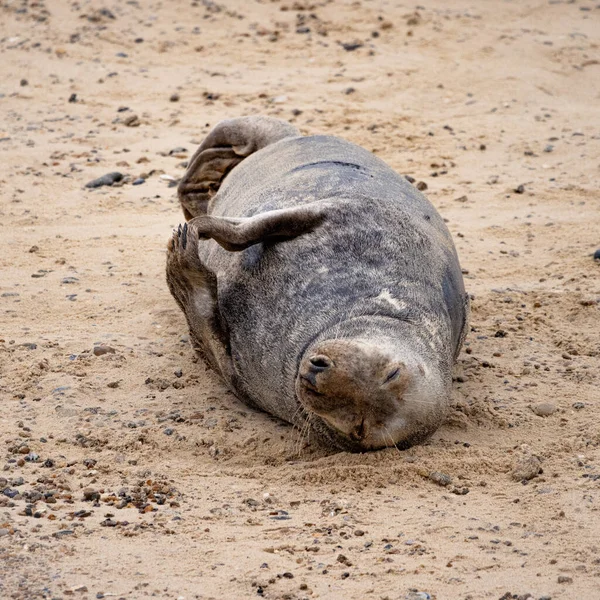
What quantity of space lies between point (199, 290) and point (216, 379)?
491 millimetres

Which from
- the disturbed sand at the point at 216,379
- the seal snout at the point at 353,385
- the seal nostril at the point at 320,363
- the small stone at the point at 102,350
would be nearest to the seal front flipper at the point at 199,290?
the disturbed sand at the point at 216,379

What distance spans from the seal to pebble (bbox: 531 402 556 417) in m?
0.42

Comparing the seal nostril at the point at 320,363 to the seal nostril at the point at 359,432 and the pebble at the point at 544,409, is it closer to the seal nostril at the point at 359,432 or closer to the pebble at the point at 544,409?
the seal nostril at the point at 359,432

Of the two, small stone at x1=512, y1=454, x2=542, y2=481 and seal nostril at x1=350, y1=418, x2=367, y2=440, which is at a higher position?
seal nostril at x1=350, y1=418, x2=367, y2=440

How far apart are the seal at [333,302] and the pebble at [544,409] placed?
0.42 meters

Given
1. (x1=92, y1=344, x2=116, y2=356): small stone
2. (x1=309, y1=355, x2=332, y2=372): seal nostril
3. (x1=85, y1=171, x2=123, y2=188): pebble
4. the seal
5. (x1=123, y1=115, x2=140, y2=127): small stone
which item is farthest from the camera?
(x1=123, y1=115, x2=140, y2=127): small stone

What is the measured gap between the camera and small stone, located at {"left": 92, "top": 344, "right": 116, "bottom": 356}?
16.3 feet

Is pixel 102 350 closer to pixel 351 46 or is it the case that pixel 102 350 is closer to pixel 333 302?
pixel 333 302

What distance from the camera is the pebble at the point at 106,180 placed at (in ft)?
24.4

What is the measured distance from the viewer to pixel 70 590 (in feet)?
9.89

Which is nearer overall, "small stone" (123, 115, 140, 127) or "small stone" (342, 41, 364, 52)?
"small stone" (123, 115, 140, 127)

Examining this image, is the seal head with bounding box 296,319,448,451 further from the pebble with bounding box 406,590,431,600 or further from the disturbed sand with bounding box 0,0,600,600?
the pebble with bounding box 406,590,431,600

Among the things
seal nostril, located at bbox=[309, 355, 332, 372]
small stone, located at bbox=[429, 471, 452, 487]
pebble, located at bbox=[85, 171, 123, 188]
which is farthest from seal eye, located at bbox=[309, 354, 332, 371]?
pebble, located at bbox=[85, 171, 123, 188]

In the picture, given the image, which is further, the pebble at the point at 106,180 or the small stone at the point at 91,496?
the pebble at the point at 106,180
